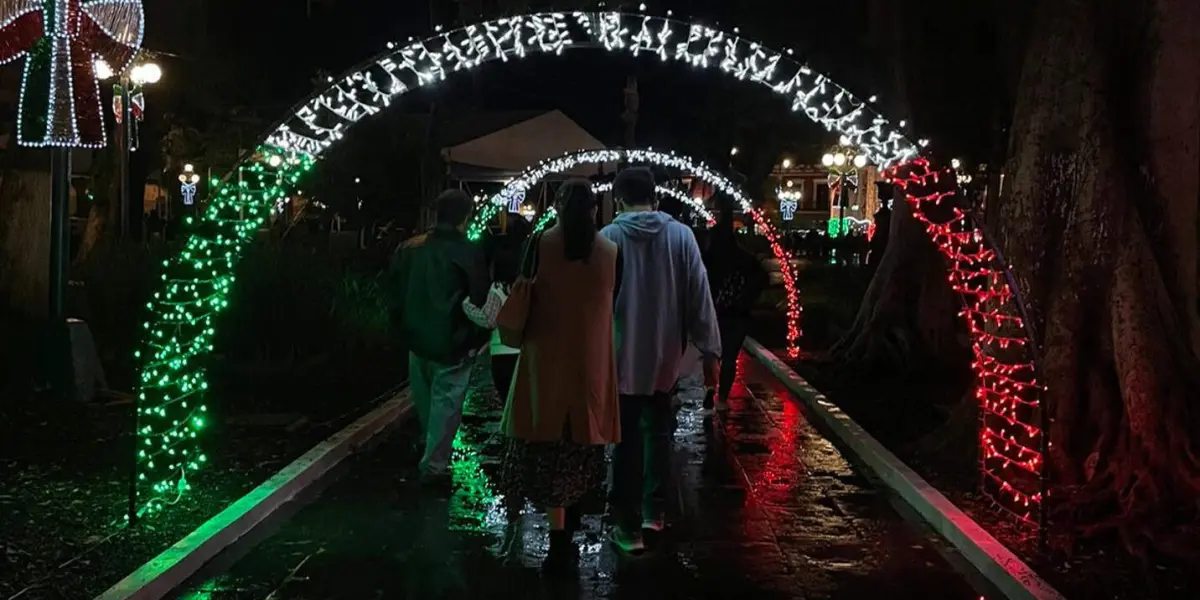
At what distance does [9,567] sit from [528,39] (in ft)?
16.2

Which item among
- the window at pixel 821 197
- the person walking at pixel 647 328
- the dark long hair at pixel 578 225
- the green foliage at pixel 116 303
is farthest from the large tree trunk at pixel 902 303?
the window at pixel 821 197

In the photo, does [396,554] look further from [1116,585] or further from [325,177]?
[325,177]

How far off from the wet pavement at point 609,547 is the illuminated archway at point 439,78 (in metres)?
0.99

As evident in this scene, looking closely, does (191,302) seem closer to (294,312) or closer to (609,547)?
(609,547)

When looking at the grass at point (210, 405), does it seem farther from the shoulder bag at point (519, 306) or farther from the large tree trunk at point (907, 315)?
the large tree trunk at point (907, 315)

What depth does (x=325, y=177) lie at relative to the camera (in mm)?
24844

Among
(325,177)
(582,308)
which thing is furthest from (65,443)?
(325,177)

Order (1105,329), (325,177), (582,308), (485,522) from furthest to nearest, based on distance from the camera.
Answer: (325,177)
(1105,329)
(485,522)
(582,308)

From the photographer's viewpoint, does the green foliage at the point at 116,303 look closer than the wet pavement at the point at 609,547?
No

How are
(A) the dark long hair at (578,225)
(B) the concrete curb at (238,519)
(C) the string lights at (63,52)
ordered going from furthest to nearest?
1. (C) the string lights at (63,52)
2. (A) the dark long hair at (578,225)
3. (B) the concrete curb at (238,519)

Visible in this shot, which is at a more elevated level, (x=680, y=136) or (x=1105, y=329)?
(x=680, y=136)

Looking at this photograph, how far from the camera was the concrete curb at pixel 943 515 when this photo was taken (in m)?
6.42

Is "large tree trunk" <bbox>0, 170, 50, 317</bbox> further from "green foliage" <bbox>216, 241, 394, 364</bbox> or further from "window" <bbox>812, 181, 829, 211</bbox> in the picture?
"window" <bbox>812, 181, 829, 211</bbox>

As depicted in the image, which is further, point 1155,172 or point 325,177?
point 325,177
